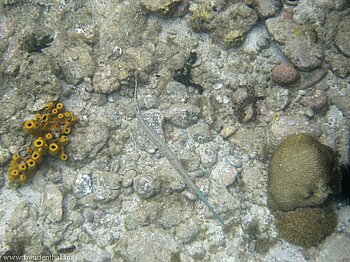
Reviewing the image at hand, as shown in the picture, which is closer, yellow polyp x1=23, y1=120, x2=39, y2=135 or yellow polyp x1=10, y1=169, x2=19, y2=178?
yellow polyp x1=23, y1=120, x2=39, y2=135

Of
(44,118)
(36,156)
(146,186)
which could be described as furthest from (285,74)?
(36,156)

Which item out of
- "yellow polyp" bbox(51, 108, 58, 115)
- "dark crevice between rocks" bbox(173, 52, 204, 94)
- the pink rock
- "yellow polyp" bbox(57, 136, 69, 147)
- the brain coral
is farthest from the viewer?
"dark crevice between rocks" bbox(173, 52, 204, 94)

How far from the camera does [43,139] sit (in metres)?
5.32

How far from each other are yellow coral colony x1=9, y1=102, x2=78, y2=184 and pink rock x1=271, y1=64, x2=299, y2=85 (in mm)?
3939

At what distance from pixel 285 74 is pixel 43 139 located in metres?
4.56

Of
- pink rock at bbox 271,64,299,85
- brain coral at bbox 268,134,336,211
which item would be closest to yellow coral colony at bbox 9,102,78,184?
brain coral at bbox 268,134,336,211

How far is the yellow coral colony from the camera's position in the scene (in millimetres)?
5289

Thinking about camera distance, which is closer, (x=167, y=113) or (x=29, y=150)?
(x=29, y=150)

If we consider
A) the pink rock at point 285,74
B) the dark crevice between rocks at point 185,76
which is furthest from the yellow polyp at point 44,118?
the pink rock at point 285,74

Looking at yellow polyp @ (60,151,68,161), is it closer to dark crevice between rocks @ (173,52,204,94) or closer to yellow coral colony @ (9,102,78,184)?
yellow coral colony @ (9,102,78,184)

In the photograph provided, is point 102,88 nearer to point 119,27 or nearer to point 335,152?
point 119,27

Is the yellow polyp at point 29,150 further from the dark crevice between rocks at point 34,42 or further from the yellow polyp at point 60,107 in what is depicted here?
the dark crevice between rocks at point 34,42

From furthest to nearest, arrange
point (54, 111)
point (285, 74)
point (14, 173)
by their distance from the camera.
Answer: point (285, 74) → point (54, 111) → point (14, 173)

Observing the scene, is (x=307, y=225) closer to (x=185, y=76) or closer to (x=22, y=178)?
(x=185, y=76)
